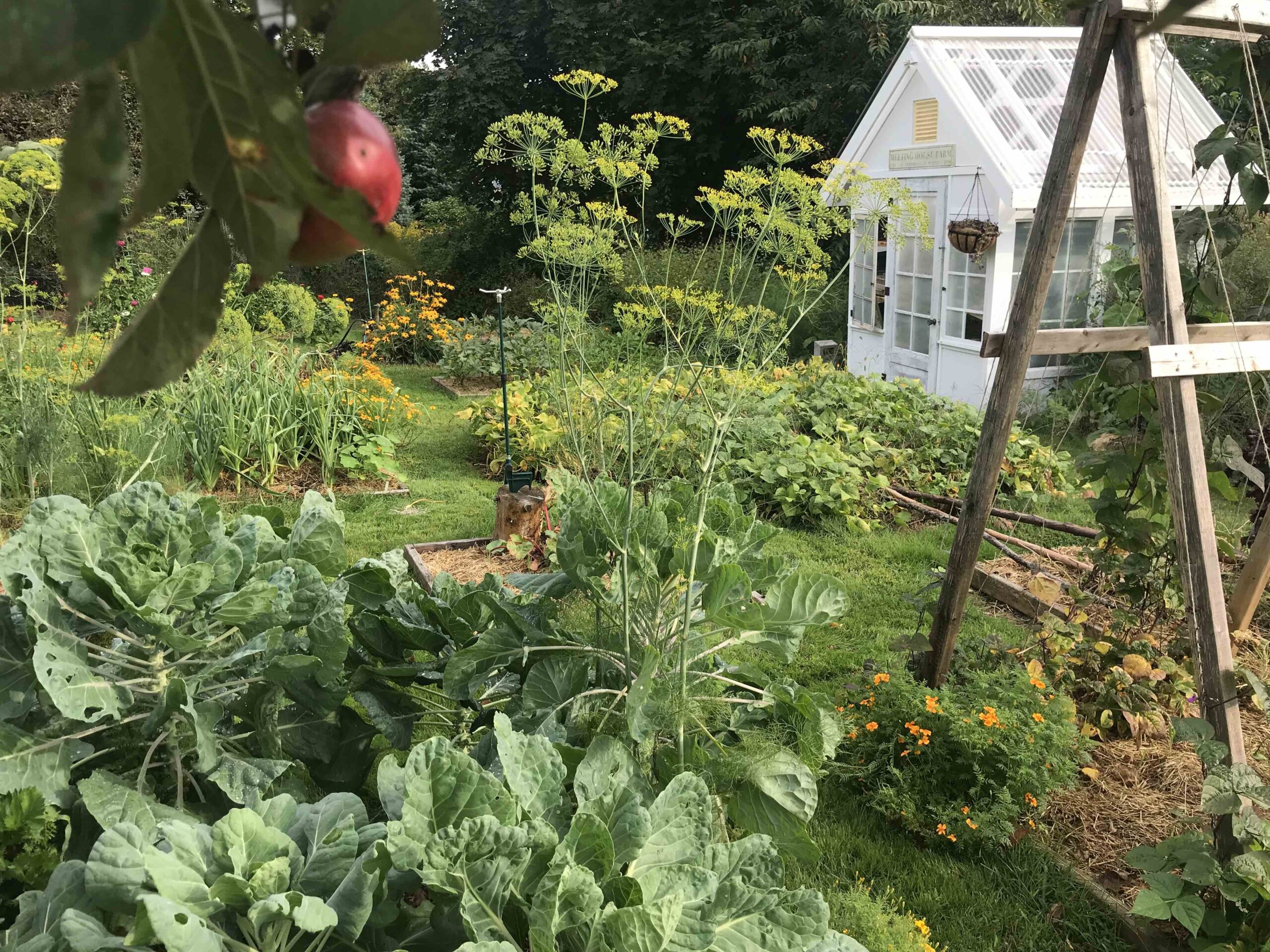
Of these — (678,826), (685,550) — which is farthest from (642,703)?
(685,550)

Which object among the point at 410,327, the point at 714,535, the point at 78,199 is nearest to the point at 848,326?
the point at 410,327

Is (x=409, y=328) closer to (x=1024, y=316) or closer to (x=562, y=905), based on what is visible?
(x=1024, y=316)

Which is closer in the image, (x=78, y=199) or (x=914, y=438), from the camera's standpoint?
(x=78, y=199)

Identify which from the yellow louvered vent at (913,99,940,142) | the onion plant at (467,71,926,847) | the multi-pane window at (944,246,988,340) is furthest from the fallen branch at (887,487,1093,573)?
the yellow louvered vent at (913,99,940,142)

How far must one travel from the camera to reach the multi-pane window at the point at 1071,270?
762 cm

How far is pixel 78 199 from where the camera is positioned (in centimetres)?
24

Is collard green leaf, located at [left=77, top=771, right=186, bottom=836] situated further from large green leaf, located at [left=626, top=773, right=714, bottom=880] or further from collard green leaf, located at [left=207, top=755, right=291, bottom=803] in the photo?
large green leaf, located at [left=626, top=773, right=714, bottom=880]

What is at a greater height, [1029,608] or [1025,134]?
[1025,134]

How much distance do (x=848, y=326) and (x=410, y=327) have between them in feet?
15.0

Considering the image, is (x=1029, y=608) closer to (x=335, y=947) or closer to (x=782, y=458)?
(x=782, y=458)

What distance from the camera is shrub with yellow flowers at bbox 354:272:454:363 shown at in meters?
9.62

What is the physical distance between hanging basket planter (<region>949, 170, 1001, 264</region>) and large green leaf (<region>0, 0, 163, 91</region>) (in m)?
7.72

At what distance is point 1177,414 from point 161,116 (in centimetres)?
275

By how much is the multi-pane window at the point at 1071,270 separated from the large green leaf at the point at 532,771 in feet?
22.6
